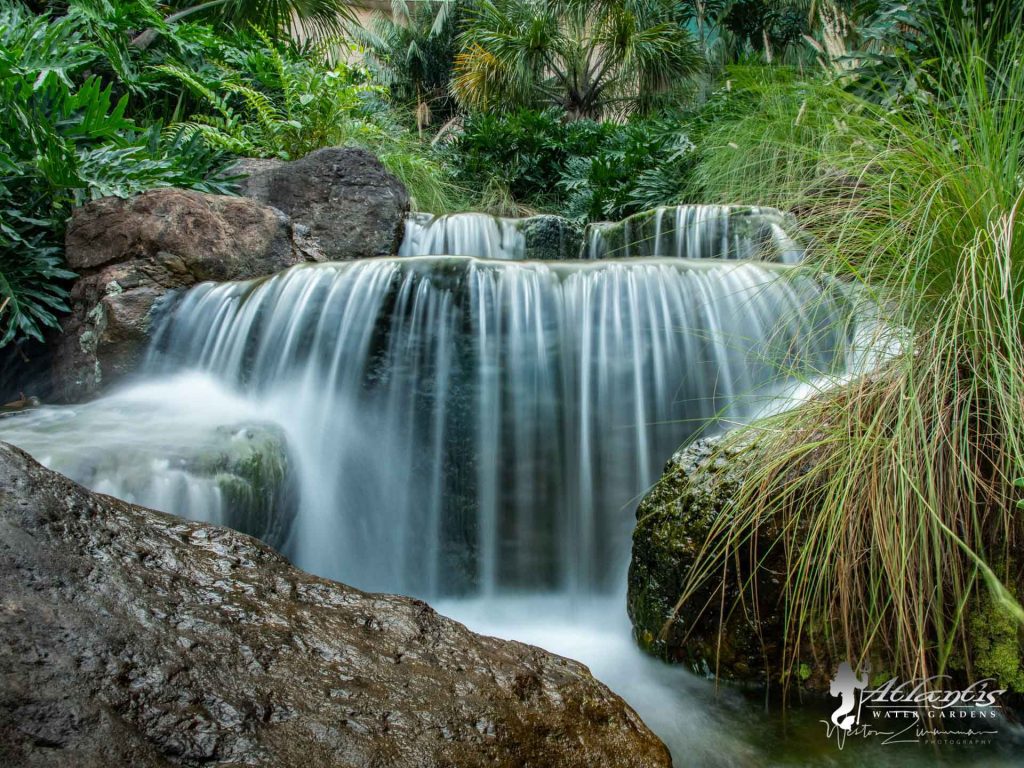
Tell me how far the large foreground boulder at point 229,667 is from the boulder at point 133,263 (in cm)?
311

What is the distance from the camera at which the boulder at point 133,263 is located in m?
4.36

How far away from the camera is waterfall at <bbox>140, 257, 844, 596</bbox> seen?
11.1 feet

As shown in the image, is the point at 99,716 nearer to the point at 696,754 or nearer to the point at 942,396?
the point at 696,754

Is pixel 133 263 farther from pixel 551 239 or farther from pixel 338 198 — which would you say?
pixel 551 239

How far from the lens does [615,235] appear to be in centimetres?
643

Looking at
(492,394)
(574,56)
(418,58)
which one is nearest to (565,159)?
(574,56)

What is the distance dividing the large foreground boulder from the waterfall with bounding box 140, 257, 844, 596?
1751 millimetres

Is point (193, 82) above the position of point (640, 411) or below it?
above

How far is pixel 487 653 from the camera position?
1.56 m

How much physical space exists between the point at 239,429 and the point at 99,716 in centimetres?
221

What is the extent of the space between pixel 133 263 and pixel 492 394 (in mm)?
2707

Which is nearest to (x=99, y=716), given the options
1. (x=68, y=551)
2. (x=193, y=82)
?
(x=68, y=551)

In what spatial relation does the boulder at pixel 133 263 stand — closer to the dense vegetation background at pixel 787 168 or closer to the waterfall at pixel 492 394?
the dense vegetation background at pixel 787 168

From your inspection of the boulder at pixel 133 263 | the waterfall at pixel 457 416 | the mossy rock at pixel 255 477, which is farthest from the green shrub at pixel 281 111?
the mossy rock at pixel 255 477
